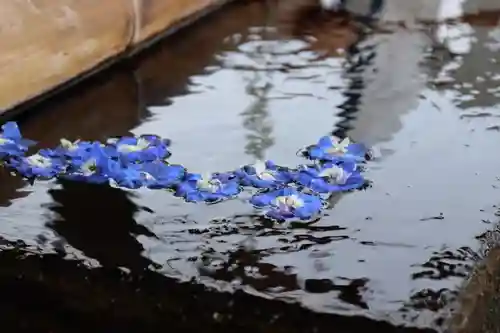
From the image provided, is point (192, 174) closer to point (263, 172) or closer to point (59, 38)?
point (263, 172)

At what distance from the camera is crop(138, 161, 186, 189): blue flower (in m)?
1.12

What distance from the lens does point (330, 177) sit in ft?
3.78

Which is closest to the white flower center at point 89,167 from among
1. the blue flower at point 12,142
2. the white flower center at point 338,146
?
the blue flower at point 12,142

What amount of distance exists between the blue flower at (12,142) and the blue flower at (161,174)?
20 cm

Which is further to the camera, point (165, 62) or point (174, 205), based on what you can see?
point (165, 62)

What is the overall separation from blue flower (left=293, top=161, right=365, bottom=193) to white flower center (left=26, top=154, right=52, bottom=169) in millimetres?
358

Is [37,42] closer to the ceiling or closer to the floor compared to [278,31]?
closer to the floor

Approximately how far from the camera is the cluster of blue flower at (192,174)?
1.08m

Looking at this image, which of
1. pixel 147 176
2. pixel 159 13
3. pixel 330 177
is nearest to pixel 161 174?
pixel 147 176

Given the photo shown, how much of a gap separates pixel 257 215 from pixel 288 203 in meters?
0.05

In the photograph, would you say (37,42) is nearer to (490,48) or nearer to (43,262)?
(43,262)

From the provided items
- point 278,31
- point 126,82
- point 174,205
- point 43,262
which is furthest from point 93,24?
point 43,262

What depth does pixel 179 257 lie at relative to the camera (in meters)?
0.91

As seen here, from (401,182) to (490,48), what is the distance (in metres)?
0.80
